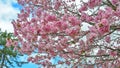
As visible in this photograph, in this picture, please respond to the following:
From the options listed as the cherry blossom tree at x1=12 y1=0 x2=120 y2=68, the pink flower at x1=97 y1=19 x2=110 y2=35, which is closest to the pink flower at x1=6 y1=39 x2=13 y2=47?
the cherry blossom tree at x1=12 y1=0 x2=120 y2=68

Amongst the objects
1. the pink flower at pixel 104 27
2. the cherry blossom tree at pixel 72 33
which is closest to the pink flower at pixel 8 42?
the cherry blossom tree at pixel 72 33

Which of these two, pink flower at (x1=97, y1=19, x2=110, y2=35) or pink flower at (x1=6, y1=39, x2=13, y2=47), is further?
pink flower at (x1=6, y1=39, x2=13, y2=47)

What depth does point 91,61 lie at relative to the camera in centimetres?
921

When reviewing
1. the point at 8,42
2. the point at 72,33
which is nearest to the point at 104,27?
the point at 72,33

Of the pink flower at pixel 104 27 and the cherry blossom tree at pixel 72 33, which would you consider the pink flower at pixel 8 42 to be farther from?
the pink flower at pixel 104 27

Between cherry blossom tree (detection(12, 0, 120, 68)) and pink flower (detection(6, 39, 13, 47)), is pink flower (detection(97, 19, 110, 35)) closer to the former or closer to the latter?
cherry blossom tree (detection(12, 0, 120, 68))

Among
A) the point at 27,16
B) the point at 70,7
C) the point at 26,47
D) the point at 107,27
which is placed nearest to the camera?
the point at 107,27

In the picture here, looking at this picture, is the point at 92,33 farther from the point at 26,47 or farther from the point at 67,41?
the point at 26,47

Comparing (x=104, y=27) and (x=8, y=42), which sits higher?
(x=8, y=42)

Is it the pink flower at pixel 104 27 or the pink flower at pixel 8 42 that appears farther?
the pink flower at pixel 8 42

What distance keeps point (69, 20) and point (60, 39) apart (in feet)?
4.46

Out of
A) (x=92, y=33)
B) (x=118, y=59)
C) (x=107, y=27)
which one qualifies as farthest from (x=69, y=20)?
(x=118, y=59)

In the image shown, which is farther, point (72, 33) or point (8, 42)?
point (8, 42)

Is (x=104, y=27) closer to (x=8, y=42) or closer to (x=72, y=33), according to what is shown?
(x=72, y=33)
